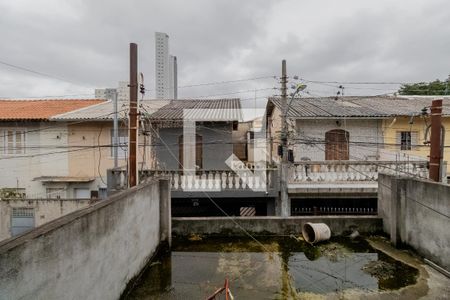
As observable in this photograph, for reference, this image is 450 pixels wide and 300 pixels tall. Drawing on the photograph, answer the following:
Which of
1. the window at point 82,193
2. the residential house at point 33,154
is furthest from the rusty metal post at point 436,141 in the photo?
the window at point 82,193

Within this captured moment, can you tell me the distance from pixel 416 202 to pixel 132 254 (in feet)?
19.2

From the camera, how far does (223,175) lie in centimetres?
1088

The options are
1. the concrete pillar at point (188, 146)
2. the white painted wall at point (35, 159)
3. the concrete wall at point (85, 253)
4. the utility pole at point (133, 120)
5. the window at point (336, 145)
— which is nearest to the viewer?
the concrete wall at point (85, 253)

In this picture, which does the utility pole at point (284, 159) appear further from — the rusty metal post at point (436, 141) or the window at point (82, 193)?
the window at point (82, 193)

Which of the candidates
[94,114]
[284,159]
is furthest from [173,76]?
[284,159]

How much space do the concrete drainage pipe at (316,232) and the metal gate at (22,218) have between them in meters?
10.2

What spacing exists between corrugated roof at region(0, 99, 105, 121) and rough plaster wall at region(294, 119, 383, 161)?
460 inches

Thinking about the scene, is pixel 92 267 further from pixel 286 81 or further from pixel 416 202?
pixel 286 81

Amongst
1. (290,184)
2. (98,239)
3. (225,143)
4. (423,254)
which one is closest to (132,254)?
(98,239)

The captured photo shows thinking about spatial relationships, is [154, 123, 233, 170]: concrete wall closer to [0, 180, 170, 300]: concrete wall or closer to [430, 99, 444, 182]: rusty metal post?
[0, 180, 170, 300]: concrete wall

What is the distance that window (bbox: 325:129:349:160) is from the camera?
13695 mm

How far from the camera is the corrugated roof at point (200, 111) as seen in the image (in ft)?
41.3

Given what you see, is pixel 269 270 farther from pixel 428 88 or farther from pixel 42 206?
pixel 428 88

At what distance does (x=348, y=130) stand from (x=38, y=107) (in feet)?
51.4
